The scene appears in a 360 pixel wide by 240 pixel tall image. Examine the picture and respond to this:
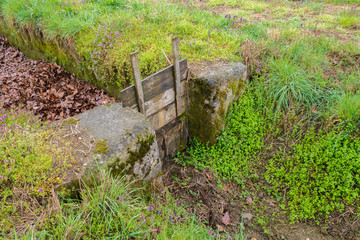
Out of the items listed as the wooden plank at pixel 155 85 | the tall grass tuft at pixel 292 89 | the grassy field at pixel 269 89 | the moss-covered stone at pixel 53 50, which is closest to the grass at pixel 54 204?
the grassy field at pixel 269 89

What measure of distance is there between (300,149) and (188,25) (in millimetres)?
3502

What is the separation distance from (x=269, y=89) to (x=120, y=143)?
290 cm

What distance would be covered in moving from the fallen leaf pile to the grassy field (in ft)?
2.07

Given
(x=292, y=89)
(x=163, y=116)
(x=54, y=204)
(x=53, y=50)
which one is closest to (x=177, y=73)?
(x=163, y=116)

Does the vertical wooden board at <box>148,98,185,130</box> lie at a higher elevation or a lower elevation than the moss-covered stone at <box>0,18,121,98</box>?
lower

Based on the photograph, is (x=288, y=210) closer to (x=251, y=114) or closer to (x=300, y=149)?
(x=300, y=149)

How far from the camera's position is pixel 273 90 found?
4441 mm

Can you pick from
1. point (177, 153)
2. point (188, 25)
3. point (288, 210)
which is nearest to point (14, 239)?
point (177, 153)

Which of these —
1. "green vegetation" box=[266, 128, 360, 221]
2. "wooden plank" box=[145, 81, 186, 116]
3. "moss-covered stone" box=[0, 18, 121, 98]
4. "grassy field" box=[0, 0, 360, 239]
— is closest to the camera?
"green vegetation" box=[266, 128, 360, 221]

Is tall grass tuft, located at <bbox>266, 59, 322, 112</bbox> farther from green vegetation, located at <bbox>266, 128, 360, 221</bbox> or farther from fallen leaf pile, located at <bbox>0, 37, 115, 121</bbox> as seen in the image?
fallen leaf pile, located at <bbox>0, 37, 115, 121</bbox>

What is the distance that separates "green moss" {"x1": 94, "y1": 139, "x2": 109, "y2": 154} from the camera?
2697 mm

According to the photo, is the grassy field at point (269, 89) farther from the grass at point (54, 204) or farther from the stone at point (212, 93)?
the grass at point (54, 204)

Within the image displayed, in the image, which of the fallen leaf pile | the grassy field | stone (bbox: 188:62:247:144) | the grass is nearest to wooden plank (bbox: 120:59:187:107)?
stone (bbox: 188:62:247:144)

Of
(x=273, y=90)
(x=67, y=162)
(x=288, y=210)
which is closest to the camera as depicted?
(x=67, y=162)
